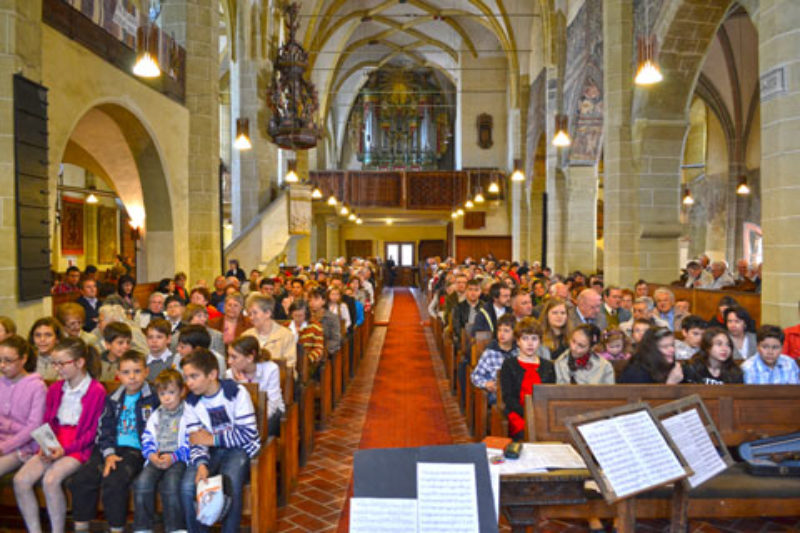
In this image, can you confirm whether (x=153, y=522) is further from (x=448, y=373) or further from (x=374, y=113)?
(x=374, y=113)

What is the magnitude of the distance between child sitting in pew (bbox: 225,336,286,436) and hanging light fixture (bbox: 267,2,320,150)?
336 inches

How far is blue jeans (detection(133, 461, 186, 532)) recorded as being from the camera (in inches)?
130

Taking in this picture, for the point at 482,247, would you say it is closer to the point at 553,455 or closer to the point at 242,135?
the point at 242,135

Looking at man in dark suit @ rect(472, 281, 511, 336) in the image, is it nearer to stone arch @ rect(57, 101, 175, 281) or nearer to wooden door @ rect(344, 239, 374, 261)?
stone arch @ rect(57, 101, 175, 281)

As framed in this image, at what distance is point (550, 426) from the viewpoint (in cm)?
370

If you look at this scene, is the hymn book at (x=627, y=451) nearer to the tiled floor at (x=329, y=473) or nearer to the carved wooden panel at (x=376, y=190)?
the tiled floor at (x=329, y=473)

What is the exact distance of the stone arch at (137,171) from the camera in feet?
32.3

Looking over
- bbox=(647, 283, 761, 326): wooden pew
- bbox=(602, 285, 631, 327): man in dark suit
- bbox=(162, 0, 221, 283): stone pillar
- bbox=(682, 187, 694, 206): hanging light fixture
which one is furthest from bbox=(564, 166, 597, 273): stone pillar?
bbox=(602, 285, 631, 327): man in dark suit

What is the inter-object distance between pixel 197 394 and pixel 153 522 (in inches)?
27.1

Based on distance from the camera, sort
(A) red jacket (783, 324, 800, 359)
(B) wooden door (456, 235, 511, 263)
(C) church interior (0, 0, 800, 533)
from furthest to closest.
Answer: (B) wooden door (456, 235, 511, 263) < (A) red jacket (783, 324, 800, 359) < (C) church interior (0, 0, 800, 533)

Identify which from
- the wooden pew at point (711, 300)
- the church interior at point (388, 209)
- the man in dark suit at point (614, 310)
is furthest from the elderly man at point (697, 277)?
the man in dark suit at point (614, 310)

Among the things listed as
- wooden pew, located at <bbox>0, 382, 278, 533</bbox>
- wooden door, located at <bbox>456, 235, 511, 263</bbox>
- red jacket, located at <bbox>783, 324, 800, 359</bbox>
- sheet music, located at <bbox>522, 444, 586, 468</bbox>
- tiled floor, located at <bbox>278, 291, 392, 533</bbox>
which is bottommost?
tiled floor, located at <bbox>278, 291, 392, 533</bbox>

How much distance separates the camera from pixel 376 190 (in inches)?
985

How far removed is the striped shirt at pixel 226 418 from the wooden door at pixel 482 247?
74.5 ft
